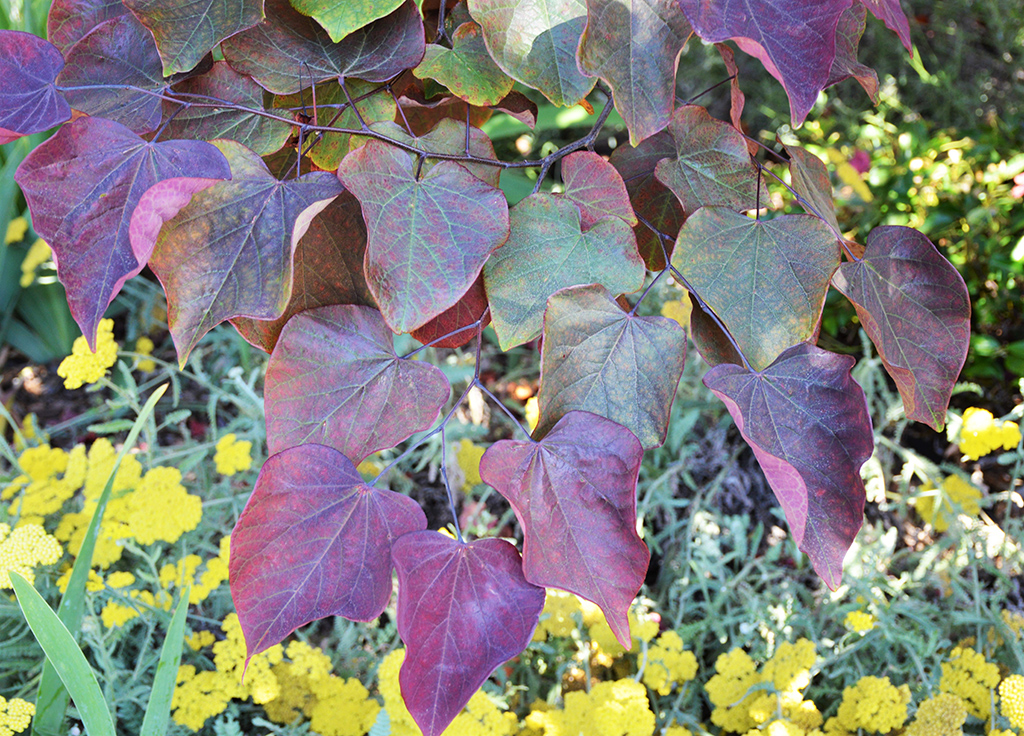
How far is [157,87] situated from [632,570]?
49 centimetres

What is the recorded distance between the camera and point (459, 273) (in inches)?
20.5

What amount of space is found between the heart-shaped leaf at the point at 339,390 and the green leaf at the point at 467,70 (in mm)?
192

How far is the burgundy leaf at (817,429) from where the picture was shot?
0.53m

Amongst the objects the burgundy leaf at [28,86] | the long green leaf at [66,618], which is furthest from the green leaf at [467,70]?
the long green leaf at [66,618]

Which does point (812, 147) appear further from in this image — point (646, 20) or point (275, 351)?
point (275, 351)

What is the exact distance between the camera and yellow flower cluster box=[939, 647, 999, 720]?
0.98 m

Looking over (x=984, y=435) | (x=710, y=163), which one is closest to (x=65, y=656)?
(x=710, y=163)

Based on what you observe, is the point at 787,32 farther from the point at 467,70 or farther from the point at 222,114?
the point at 222,114

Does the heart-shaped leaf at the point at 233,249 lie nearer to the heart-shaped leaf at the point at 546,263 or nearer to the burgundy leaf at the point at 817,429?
the heart-shaped leaf at the point at 546,263

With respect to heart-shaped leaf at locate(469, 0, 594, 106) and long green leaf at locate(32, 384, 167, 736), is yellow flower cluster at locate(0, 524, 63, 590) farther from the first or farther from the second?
heart-shaped leaf at locate(469, 0, 594, 106)

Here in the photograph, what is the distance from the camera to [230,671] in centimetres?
100

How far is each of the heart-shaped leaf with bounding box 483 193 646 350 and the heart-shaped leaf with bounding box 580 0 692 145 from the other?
8cm

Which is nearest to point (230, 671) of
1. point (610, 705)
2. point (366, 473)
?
point (366, 473)

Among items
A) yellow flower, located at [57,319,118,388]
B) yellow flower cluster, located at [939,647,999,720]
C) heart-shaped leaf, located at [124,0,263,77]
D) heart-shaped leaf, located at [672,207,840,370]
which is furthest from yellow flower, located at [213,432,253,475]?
yellow flower cluster, located at [939,647,999,720]
